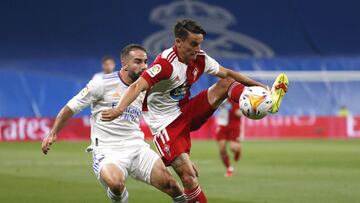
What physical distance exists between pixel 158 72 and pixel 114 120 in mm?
1165

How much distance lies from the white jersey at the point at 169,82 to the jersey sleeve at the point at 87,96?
2.02 feet

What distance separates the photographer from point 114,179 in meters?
10.1

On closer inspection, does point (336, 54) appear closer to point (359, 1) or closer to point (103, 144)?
point (359, 1)

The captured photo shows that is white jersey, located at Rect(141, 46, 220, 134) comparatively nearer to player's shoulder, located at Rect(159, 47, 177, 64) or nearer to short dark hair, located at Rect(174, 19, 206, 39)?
player's shoulder, located at Rect(159, 47, 177, 64)

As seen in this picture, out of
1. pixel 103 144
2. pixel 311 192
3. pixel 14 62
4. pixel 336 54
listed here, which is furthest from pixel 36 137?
pixel 103 144

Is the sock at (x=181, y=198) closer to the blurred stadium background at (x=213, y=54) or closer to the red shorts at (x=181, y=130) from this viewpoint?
the red shorts at (x=181, y=130)

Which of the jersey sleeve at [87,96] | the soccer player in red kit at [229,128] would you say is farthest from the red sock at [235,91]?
the soccer player in red kit at [229,128]

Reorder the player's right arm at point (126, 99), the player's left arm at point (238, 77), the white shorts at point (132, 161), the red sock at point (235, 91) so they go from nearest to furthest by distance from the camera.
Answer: the player's right arm at point (126, 99) < the red sock at point (235, 91) < the player's left arm at point (238, 77) < the white shorts at point (132, 161)

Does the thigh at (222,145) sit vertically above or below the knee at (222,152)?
above

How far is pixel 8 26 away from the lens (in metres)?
40.0

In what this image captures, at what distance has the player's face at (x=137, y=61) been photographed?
10.4 metres

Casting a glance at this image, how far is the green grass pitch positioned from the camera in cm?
1422

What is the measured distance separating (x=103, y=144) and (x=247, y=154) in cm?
1574

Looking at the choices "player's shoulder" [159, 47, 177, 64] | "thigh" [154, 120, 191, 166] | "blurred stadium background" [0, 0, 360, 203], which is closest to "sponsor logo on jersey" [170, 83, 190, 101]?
"thigh" [154, 120, 191, 166]
